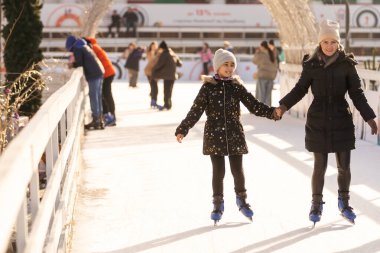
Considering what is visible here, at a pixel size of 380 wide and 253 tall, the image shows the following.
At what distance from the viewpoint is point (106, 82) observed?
13023 mm

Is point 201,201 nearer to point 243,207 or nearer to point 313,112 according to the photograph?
point 243,207

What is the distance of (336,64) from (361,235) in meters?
1.17

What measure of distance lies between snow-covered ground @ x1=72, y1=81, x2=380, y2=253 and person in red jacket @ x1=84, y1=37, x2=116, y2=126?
150 centimetres

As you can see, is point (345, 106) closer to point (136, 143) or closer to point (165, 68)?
point (136, 143)

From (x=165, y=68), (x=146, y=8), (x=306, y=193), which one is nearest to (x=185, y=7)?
(x=146, y=8)

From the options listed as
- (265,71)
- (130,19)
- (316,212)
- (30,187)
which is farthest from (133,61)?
(30,187)

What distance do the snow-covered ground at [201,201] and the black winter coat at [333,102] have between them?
614 mm

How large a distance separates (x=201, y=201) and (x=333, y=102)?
5.44 ft

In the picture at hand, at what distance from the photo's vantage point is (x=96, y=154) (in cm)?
984

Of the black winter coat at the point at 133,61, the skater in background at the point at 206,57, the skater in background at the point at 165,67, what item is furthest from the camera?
the skater in background at the point at 206,57

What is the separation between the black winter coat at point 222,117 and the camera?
568 centimetres

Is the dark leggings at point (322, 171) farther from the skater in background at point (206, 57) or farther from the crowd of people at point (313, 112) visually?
the skater in background at point (206, 57)

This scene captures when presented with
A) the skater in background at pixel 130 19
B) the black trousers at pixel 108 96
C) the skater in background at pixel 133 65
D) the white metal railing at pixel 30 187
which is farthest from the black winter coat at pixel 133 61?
the white metal railing at pixel 30 187

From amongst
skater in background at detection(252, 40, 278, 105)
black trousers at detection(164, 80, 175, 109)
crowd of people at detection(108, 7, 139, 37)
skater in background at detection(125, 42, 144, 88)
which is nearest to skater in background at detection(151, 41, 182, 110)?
black trousers at detection(164, 80, 175, 109)
